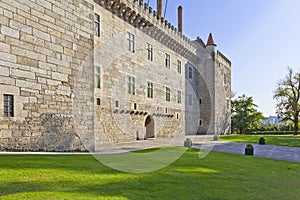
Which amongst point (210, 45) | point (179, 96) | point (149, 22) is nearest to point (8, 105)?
point (149, 22)

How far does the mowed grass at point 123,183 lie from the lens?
3557mm

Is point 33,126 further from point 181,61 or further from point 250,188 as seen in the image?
point 181,61

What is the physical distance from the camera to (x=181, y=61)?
22281mm

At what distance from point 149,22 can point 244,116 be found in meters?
24.7

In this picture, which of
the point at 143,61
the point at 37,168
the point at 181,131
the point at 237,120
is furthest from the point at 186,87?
the point at 37,168

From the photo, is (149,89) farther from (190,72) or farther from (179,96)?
(190,72)

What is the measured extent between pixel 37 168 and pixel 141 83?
38.8 ft

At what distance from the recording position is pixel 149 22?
53.3ft

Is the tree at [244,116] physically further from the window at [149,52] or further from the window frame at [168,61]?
the window at [149,52]

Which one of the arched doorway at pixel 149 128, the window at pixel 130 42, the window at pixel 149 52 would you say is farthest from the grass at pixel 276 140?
the window at pixel 130 42

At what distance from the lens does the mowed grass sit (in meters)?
3.56

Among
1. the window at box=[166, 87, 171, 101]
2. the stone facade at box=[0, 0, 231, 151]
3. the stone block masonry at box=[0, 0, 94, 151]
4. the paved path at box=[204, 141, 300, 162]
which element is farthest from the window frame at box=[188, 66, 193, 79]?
the stone block masonry at box=[0, 0, 94, 151]

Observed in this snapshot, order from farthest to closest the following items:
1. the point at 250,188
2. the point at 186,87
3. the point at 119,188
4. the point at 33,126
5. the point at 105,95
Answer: the point at 186,87 → the point at 105,95 → the point at 33,126 → the point at 250,188 → the point at 119,188

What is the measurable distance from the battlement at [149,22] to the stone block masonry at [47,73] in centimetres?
397
